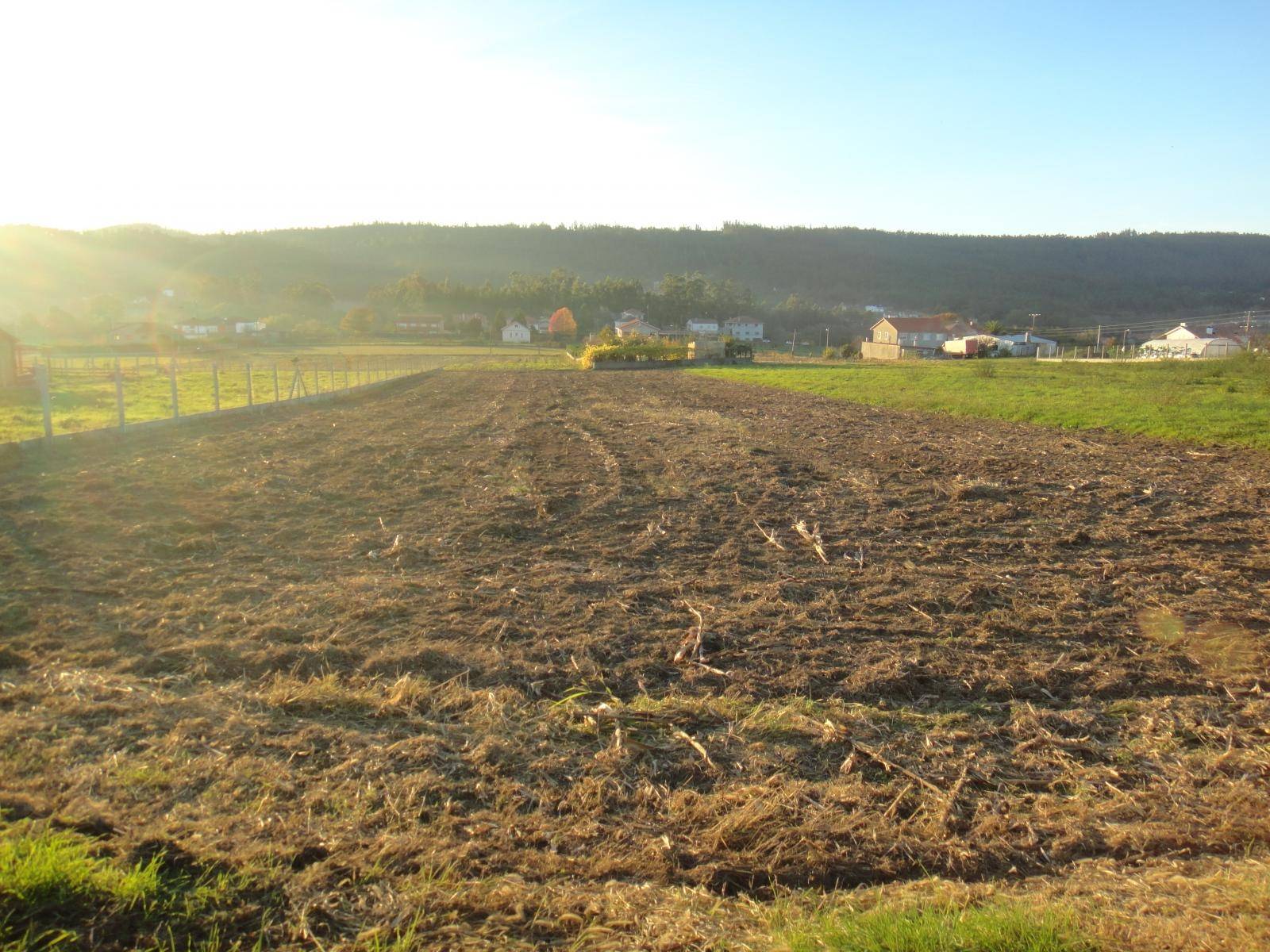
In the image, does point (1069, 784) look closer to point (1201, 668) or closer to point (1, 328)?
point (1201, 668)

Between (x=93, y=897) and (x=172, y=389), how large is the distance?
18097mm

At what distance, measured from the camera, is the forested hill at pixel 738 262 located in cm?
10169

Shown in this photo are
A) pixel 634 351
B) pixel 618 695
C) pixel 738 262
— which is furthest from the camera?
pixel 738 262

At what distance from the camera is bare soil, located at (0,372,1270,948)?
2.95 meters

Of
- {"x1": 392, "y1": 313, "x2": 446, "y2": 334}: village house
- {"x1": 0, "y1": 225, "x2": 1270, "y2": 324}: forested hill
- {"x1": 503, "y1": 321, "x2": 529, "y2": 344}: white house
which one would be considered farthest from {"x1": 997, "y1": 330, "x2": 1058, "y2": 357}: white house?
{"x1": 392, "y1": 313, "x2": 446, "y2": 334}: village house

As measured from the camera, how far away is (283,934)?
246 centimetres

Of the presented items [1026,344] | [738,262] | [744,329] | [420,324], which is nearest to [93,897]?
[1026,344]

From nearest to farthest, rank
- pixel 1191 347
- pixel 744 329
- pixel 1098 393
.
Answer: pixel 1098 393
pixel 1191 347
pixel 744 329

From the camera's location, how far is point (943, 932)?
246cm

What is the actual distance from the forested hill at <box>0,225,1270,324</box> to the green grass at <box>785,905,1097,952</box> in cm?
8833

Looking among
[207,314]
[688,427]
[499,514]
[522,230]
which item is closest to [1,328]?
[688,427]

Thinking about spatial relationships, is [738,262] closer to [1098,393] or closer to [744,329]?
[744,329]

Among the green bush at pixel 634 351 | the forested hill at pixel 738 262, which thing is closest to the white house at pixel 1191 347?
the green bush at pixel 634 351

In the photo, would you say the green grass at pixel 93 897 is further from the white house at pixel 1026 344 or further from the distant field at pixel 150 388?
the white house at pixel 1026 344
